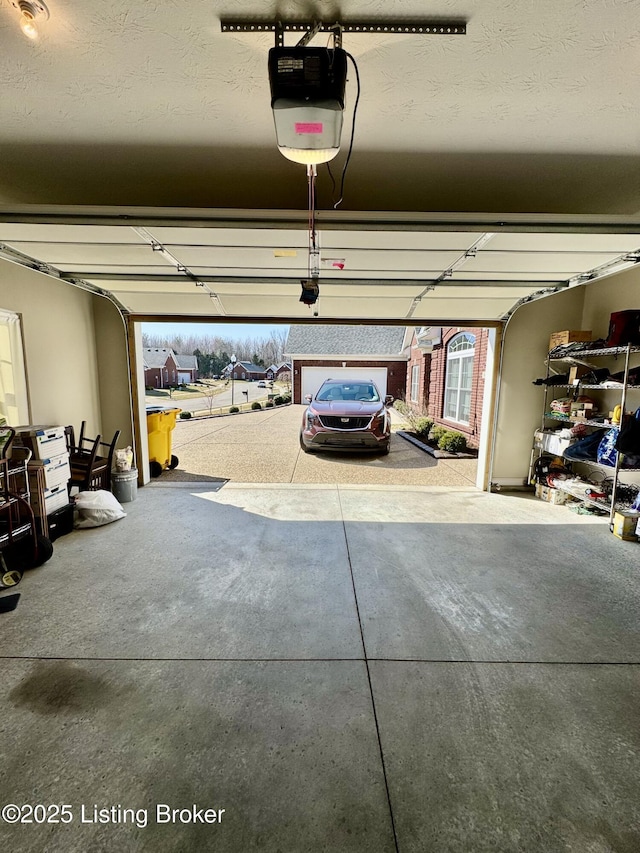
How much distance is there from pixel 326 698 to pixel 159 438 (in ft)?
17.1

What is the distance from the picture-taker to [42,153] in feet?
8.39

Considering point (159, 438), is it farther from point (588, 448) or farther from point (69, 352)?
point (588, 448)

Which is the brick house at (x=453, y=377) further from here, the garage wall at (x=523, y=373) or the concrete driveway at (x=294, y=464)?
the garage wall at (x=523, y=373)

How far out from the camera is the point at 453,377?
9.66 meters

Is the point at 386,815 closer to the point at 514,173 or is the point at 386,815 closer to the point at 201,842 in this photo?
the point at 201,842

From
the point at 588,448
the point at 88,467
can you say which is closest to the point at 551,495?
the point at 588,448

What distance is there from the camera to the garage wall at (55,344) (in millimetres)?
3908

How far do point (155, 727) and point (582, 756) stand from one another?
6.24ft

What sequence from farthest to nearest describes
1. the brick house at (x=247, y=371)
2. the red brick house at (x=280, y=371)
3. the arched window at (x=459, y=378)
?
the brick house at (x=247, y=371) → the red brick house at (x=280, y=371) → the arched window at (x=459, y=378)

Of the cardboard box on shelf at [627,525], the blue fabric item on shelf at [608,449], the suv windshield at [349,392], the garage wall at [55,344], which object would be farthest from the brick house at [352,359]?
the cardboard box on shelf at [627,525]

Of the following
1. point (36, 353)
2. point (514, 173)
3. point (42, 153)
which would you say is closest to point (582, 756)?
point (514, 173)

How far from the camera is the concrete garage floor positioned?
4.33 ft

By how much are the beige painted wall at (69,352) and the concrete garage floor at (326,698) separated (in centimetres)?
219

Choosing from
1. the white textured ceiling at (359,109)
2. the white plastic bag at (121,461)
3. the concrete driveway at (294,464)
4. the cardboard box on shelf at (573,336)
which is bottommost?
the concrete driveway at (294,464)
